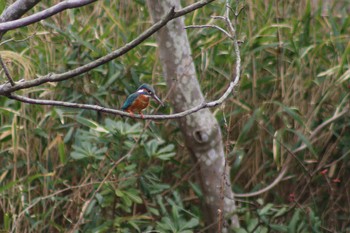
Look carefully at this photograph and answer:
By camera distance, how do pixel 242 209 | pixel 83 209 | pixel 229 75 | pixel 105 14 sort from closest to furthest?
pixel 83 209 < pixel 242 209 < pixel 229 75 < pixel 105 14

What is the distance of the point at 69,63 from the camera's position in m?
4.15

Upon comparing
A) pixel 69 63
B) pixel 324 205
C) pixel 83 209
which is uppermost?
pixel 69 63

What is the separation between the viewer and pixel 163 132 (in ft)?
14.0

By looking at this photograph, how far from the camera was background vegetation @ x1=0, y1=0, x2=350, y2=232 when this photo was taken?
12.6 ft

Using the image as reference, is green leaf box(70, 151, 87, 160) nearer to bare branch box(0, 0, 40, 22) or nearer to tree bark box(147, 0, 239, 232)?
tree bark box(147, 0, 239, 232)

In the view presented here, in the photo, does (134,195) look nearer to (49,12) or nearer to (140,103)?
(140,103)

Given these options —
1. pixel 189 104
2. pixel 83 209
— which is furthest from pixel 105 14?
pixel 83 209

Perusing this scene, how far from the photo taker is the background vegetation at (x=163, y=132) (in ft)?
12.6

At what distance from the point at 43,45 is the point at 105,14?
49 centimetres

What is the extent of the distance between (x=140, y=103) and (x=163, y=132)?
1186 millimetres

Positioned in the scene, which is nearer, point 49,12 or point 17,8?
point 49,12

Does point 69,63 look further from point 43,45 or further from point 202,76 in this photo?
point 202,76

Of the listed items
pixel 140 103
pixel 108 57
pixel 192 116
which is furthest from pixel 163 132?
pixel 108 57

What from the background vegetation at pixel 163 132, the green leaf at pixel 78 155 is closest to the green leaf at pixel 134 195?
the background vegetation at pixel 163 132
